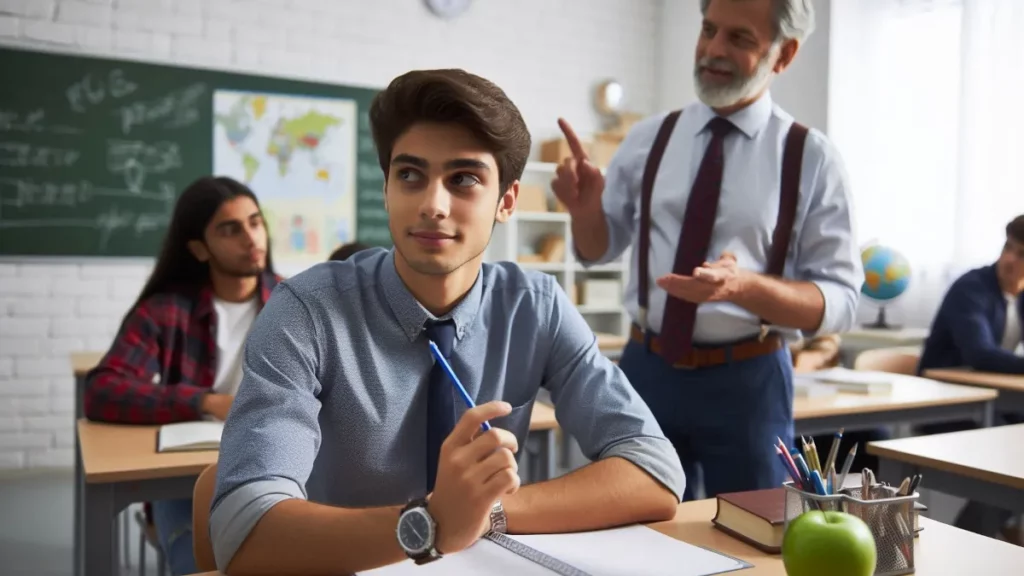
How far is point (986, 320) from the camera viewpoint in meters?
3.49

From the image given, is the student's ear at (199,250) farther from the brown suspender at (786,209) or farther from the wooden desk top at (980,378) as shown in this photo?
the wooden desk top at (980,378)

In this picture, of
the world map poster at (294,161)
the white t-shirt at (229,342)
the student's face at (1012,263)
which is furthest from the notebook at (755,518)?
Result: the world map poster at (294,161)

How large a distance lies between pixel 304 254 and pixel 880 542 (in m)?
4.38

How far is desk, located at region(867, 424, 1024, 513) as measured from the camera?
5.18ft

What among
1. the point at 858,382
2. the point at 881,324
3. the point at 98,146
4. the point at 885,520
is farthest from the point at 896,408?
the point at 98,146

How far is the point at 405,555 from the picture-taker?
0.92 m

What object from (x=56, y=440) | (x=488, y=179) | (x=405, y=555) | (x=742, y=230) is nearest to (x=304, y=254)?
(x=56, y=440)

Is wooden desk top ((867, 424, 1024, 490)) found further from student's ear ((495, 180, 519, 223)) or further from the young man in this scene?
student's ear ((495, 180, 519, 223))

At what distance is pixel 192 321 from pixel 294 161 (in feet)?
9.06

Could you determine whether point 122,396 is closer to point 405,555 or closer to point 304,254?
point 405,555

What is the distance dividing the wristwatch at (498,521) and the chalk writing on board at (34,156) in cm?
413

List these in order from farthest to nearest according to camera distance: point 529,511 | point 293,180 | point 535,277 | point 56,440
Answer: point 293,180 < point 56,440 < point 535,277 < point 529,511

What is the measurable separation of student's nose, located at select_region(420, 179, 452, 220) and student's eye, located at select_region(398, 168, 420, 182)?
26mm

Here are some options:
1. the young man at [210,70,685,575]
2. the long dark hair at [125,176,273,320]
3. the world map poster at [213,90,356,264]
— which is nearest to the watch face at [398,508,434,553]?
the young man at [210,70,685,575]
